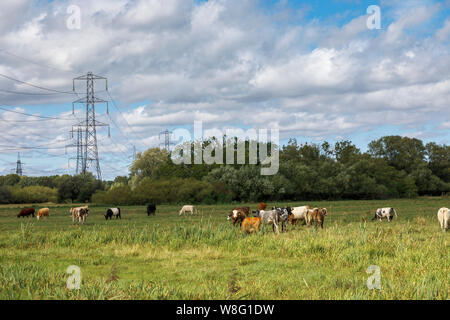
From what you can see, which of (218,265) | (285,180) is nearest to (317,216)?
(218,265)

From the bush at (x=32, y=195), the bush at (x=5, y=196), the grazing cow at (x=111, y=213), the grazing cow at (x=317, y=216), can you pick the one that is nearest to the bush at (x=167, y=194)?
the bush at (x=32, y=195)

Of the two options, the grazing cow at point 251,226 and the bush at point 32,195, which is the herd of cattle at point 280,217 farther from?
the bush at point 32,195

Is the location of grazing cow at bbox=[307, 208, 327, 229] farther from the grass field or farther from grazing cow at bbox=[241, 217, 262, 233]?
the grass field

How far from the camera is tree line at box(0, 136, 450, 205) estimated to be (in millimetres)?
68250

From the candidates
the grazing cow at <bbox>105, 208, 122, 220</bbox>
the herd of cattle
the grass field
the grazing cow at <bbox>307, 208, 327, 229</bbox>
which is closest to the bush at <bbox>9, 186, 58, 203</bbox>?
the grazing cow at <bbox>105, 208, 122, 220</bbox>

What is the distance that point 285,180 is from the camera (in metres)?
77.4

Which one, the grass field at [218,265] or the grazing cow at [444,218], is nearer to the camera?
the grass field at [218,265]

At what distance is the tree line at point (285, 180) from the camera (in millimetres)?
68250

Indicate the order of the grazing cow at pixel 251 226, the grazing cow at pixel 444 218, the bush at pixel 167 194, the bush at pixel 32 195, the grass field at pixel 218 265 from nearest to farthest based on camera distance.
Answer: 1. the grass field at pixel 218 265
2. the grazing cow at pixel 251 226
3. the grazing cow at pixel 444 218
4. the bush at pixel 167 194
5. the bush at pixel 32 195

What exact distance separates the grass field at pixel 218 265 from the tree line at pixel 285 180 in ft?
160

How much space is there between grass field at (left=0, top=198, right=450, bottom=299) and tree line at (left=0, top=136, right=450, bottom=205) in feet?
160

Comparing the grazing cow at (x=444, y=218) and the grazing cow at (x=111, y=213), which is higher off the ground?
the grazing cow at (x=444, y=218)

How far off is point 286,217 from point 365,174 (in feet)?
232

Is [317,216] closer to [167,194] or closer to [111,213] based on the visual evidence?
[111,213]
